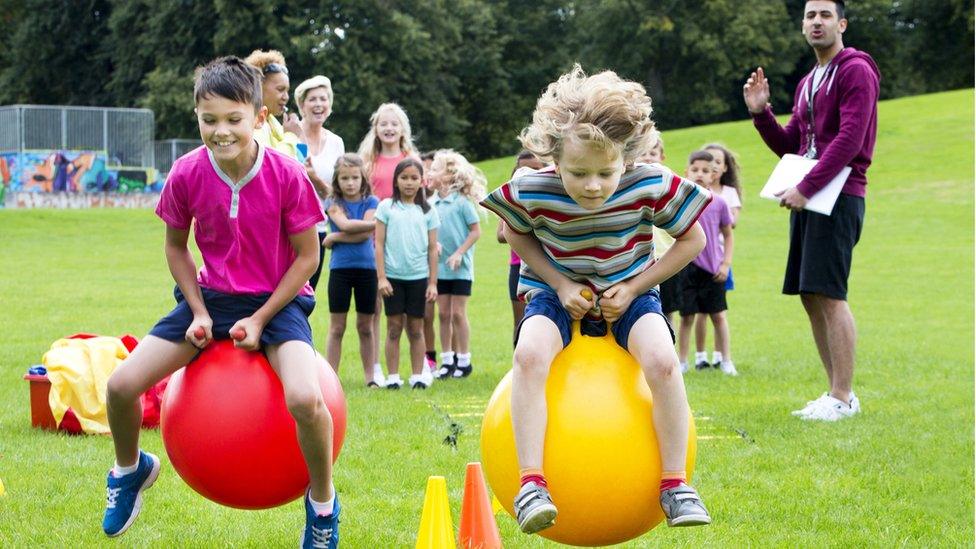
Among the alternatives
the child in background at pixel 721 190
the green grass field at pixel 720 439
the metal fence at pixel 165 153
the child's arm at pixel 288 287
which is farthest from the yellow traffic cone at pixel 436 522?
the metal fence at pixel 165 153

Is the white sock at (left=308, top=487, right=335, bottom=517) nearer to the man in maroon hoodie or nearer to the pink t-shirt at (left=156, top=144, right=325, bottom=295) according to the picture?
the pink t-shirt at (left=156, top=144, right=325, bottom=295)

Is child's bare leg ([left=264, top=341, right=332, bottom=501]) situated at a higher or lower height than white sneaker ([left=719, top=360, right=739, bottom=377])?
higher

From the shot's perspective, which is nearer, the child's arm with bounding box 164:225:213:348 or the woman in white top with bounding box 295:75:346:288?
the child's arm with bounding box 164:225:213:348

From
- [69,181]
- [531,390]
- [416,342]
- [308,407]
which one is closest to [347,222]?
[416,342]

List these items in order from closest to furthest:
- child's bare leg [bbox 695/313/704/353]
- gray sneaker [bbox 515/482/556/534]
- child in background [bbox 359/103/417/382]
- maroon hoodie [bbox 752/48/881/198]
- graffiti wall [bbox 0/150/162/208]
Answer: gray sneaker [bbox 515/482/556/534]
maroon hoodie [bbox 752/48/881/198]
child in background [bbox 359/103/417/382]
child's bare leg [bbox 695/313/704/353]
graffiti wall [bbox 0/150/162/208]

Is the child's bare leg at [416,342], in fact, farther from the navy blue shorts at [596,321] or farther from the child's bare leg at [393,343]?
the navy blue shorts at [596,321]

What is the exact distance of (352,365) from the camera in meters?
11.8

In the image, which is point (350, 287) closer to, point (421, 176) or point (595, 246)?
point (421, 176)

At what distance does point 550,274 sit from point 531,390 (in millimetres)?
582

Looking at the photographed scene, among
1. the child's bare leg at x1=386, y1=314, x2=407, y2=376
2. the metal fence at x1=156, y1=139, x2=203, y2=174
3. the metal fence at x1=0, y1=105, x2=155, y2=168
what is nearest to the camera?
the child's bare leg at x1=386, y1=314, x2=407, y2=376

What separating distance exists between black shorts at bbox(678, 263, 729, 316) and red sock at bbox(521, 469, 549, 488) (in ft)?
22.5

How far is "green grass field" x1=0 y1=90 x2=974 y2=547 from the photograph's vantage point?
5703 mm

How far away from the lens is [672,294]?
10.9 meters

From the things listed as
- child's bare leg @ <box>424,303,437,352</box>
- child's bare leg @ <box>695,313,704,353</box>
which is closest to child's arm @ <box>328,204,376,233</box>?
child's bare leg @ <box>424,303,437,352</box>
